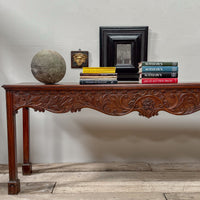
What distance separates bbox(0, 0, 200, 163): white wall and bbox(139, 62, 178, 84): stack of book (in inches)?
23.9

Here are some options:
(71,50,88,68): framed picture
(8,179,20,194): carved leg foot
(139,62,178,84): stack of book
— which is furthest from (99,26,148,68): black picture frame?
(8,179,20,194): carved leg foot

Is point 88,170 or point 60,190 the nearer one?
point 60,190

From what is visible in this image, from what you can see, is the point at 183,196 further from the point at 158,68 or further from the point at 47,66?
the point at 47,66

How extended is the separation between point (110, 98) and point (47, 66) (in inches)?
20.8

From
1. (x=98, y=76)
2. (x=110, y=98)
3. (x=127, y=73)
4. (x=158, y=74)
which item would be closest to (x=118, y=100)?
(x=110, y=98)

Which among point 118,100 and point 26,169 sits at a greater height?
point 118,100

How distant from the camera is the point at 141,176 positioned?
1.94 meters

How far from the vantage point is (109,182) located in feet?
5.98

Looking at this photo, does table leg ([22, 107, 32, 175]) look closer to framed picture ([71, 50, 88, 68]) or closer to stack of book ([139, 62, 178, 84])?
framed picture ([71, 50, 88, 68])

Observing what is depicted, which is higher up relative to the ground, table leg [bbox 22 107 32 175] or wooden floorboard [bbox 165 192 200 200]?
table leg [bbox 22 107 32 175]

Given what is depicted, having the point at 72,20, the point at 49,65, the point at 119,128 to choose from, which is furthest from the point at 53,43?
the point at 119,128

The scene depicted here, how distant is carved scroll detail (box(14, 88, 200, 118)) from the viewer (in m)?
1.56

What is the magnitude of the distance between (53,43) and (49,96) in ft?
2.69

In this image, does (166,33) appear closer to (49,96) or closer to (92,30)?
(92,30)
